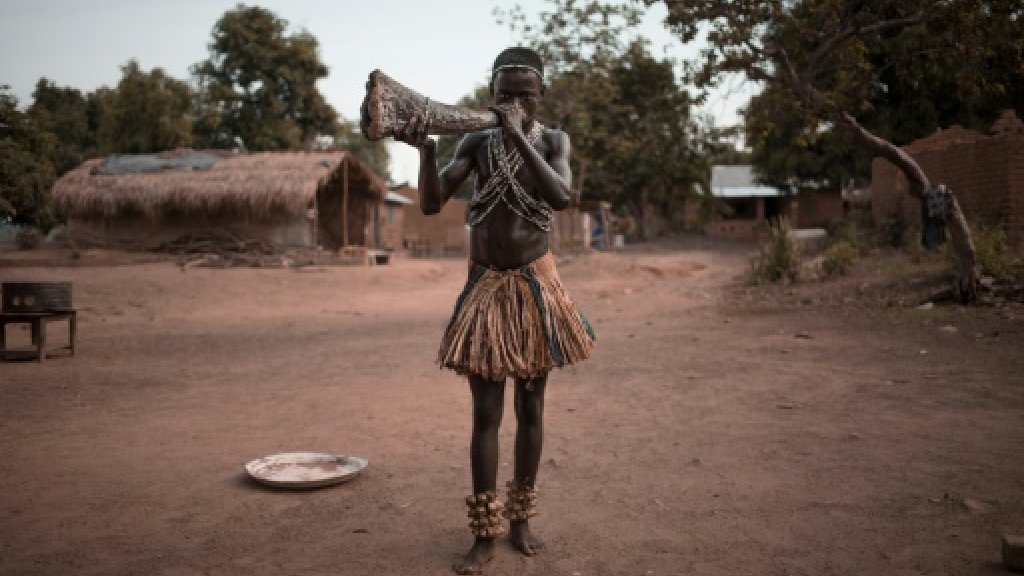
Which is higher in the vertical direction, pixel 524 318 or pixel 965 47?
pixel 965 47

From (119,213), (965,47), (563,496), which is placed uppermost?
(965,47)

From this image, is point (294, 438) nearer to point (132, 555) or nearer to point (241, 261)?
point (132, 555)

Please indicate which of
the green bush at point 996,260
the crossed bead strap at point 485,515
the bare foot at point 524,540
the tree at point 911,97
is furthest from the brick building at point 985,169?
the crossed bead strap at point 485,515

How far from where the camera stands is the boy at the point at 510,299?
270 cm

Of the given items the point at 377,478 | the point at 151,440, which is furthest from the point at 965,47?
the point at 151,440

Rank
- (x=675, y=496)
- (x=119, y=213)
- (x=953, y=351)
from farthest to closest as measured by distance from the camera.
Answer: (x=119, y=213) → (x=953, y=351) → (x=675, y=496)

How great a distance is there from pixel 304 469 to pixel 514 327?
1524 millimetres

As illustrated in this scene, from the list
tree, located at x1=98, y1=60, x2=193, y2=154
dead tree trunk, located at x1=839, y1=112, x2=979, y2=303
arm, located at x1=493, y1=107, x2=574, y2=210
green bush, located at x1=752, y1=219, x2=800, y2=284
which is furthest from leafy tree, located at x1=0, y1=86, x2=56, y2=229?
tree, located at x1=98, y1=60, x2=193, y2=154

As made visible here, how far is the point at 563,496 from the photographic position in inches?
132

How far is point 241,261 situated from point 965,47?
572 inches

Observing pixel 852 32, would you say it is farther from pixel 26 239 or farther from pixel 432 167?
pixel 26 239

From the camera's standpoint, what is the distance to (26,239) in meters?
19.9

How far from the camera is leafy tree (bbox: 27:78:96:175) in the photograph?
92.2ft

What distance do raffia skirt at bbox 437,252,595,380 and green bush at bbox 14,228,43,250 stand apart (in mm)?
20989
